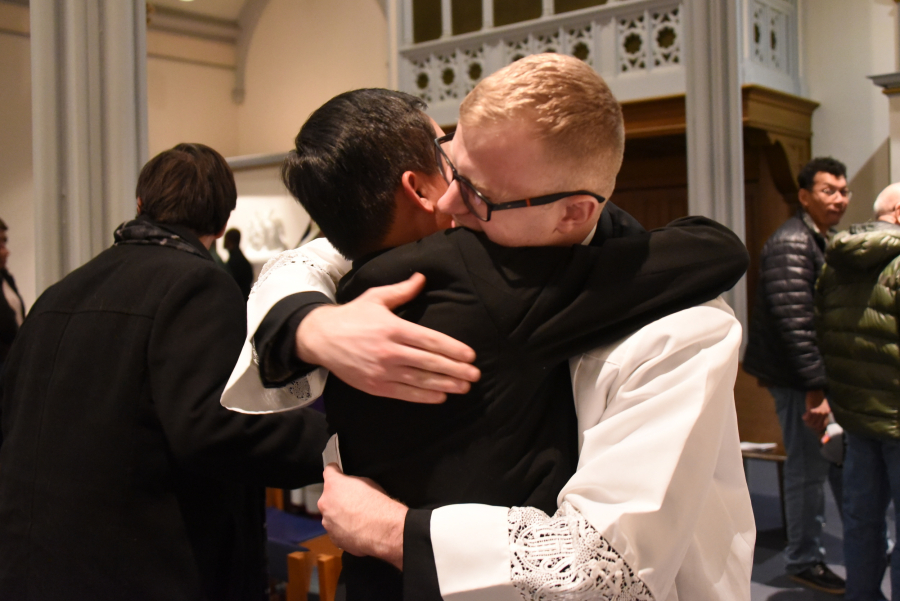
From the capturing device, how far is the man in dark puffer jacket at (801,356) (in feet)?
13.1

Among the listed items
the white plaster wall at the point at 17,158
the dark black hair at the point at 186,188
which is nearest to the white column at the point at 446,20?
the white plaster wall at the point at 17,158

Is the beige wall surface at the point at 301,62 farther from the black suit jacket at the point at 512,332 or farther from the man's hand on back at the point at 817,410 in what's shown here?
the black suit jacket at the point at 512,332

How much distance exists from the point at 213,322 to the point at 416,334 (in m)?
0.81

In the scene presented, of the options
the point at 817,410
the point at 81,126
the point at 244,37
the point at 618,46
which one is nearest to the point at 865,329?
the point at 817,410

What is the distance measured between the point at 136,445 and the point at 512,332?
39.7 inches

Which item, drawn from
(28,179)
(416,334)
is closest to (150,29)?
(28,179)

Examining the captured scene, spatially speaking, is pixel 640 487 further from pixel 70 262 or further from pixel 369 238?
pixel 70 262

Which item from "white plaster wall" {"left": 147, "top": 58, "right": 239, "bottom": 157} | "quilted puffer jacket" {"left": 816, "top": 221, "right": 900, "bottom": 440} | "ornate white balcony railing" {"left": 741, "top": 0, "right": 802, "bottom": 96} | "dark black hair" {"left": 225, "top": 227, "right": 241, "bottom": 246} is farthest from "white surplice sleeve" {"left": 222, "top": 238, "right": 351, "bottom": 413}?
"white plaster wall" {"left": 147, "top": 58, "right": 239, "bottom": 157}

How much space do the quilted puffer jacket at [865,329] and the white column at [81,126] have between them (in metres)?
2.90

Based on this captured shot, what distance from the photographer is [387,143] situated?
3.71ft

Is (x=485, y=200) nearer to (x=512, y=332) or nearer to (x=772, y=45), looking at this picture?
(x=512, y=332)

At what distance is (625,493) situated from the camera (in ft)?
2.89

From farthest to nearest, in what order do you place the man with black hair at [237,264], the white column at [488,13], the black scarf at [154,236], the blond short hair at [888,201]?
the white column at [488,13], the man with black hair at [237,264], the blond short hair at [888,201], the black scarf at [154,236]

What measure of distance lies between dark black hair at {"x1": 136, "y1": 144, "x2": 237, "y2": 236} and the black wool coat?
18 cm
